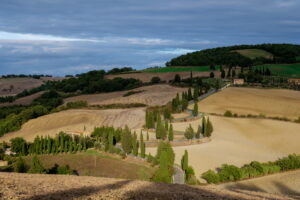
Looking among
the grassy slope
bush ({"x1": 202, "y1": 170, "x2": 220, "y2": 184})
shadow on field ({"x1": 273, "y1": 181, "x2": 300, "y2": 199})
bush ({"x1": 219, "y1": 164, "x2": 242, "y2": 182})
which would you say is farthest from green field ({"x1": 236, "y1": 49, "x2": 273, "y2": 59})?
bush ({"x1": 202, "y1": 170, "x2": 220, "y2": 184})

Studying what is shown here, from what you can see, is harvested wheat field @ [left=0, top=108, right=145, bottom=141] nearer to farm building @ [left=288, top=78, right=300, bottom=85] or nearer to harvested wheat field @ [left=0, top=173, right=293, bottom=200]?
harvested wheat field @ [left=0, top=173, right=293, bottom=200]

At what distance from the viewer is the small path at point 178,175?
105 feet

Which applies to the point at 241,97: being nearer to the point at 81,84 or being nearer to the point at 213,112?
the point at 213,112

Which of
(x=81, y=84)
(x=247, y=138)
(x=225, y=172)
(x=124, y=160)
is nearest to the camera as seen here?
(x=225, y=172)

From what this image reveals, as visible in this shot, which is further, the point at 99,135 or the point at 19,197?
the point at 99,135

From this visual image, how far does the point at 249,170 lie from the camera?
34.0 m

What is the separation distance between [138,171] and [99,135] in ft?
63.3

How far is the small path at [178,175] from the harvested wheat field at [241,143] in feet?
5.51

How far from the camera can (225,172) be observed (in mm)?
32750

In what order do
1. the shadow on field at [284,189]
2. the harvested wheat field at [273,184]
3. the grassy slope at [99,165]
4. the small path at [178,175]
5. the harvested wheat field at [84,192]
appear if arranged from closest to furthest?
the harvested wheat field at [84,192] < the shadow on field at [284,189] < the harvested wheat field at [273,184] < the small path at [178,175] < the grassy slope at [99,165]

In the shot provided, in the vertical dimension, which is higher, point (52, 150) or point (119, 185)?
point (119, 185)

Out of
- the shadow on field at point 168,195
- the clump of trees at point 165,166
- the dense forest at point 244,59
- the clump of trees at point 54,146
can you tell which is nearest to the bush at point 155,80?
the dense forest at point 244,59

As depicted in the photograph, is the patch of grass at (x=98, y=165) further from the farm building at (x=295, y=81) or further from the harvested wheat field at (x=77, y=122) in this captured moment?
the farm building at (x=295, y=81)

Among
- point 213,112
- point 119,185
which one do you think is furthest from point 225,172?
point 213,112
